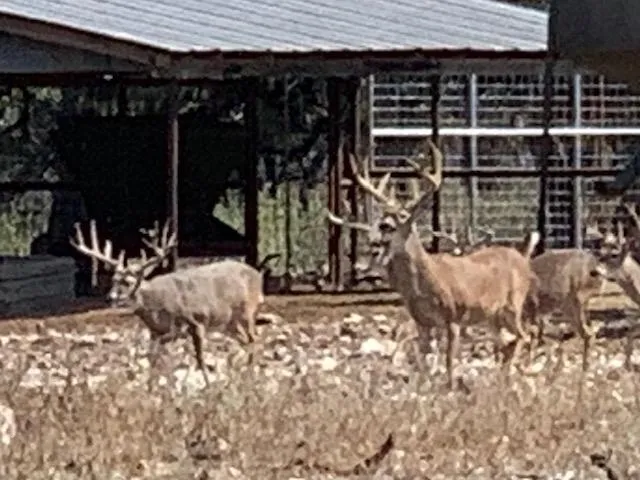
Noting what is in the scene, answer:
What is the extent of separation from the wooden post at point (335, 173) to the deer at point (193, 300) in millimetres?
4917

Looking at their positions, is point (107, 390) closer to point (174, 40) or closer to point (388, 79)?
point (174, 40)

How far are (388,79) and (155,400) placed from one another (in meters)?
15.9

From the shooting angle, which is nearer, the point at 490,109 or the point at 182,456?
the point at 182,456

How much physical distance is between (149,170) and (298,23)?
3.60 metres

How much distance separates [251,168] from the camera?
20.6m

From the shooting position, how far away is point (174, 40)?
1942 cm

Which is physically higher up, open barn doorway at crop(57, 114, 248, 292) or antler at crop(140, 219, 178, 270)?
open barn doorway at crop(57, 114, 248, 292)

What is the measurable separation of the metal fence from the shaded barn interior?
203cm

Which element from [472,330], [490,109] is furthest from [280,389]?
[490,109]

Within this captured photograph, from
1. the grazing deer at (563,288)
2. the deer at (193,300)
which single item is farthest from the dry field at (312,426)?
the grazing deer at (563,288)

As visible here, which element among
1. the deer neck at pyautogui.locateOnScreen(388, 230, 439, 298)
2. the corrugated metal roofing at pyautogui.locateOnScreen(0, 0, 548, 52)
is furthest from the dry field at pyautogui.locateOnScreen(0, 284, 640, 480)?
the corrugated metal roofing at pyautogui.locateOnScreen(0, 0, 548, 52)

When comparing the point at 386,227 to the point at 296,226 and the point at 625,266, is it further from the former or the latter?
the point at 296,226

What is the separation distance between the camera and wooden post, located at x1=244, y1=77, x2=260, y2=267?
20547mm

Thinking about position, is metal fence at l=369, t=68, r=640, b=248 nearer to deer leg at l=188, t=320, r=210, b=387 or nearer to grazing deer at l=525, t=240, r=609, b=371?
grazing deer at l=525, t=240, r=609, b=371
